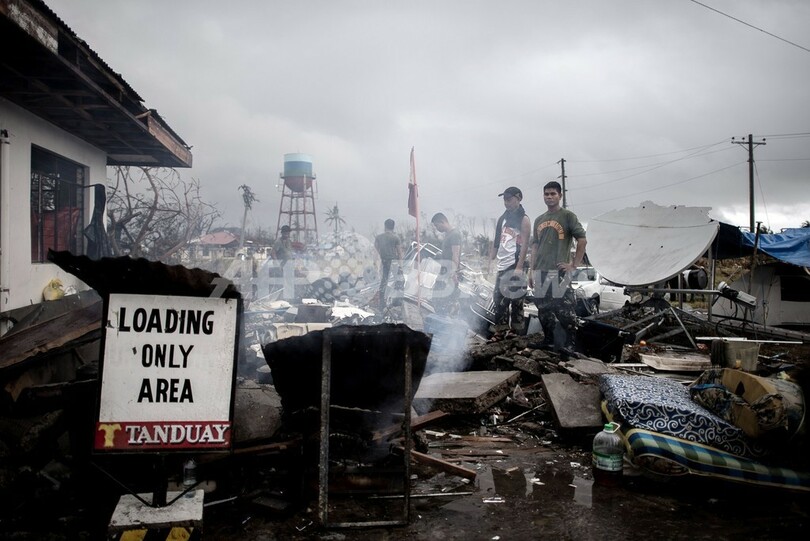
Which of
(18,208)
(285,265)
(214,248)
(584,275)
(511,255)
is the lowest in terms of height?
(584,275)

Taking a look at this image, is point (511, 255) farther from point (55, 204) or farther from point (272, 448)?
point (55, 204)

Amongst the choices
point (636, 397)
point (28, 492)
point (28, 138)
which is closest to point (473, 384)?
point (636, 397)

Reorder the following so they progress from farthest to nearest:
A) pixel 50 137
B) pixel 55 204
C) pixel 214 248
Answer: pixel 214 248
pixel 55 204
pixel 50 137

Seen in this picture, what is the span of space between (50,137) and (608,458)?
8290 mm

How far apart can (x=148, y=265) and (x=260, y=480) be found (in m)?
2.05

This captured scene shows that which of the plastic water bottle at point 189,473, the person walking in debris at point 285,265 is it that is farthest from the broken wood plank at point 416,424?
the person walking in debris at point 285,265

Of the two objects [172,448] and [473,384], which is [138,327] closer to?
[172,448]

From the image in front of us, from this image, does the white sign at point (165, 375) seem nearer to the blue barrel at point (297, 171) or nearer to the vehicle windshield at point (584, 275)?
the vehicle windshield at point (584, 275)

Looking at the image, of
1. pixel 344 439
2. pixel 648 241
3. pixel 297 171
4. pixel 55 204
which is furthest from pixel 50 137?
pixel 297 171

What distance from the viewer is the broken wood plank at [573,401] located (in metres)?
4.88

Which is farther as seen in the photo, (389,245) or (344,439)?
(389,245)

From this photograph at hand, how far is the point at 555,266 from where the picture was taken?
720 centimetres

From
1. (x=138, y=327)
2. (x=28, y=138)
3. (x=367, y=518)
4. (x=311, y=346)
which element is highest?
(x=28, y=138)

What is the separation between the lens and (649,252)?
9.84 m
